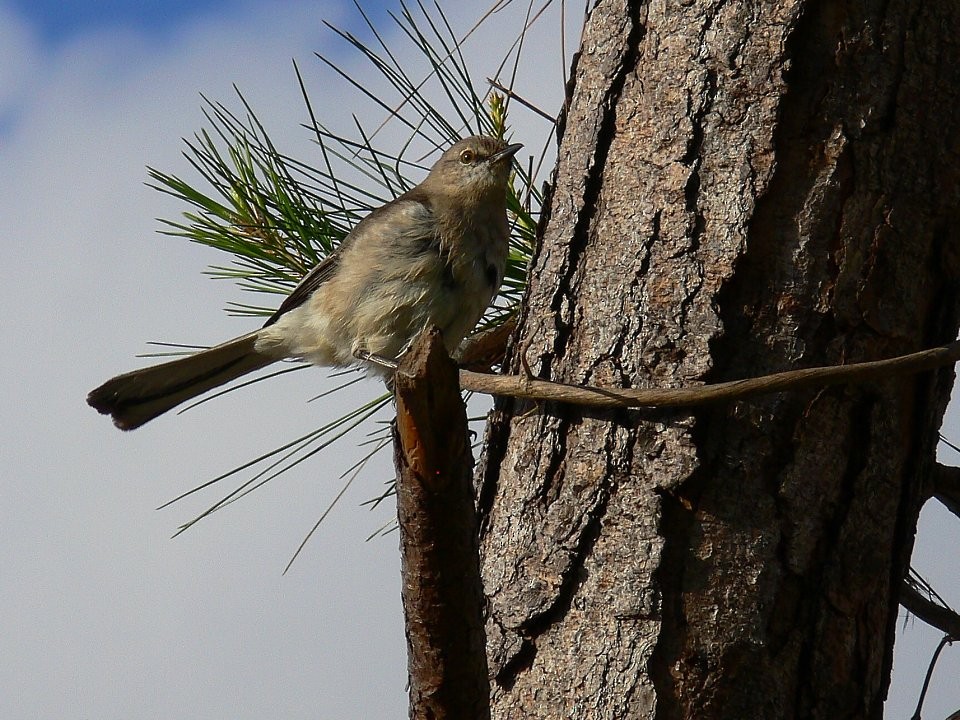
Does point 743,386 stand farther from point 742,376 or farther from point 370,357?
point 370,357

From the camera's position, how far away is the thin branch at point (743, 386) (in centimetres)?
230

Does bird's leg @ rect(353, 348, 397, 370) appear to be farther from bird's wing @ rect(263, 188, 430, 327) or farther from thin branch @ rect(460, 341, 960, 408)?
thin branch @ rect(460, 341, 960, 408)

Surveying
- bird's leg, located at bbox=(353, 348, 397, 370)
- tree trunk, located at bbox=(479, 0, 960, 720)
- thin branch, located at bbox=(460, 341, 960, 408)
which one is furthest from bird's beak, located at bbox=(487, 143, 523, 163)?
thin branch, located at bbox=(460, 341, 960, 408)

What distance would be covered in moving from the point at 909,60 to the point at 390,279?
2.07 meters

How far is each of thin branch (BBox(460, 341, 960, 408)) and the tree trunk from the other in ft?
0.22

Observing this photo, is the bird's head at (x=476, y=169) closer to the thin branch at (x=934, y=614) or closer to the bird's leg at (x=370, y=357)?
the bird's leg at (x=370, y=357)

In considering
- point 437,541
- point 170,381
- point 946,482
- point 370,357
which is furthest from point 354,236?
point 437,541

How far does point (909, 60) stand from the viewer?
2525 mm

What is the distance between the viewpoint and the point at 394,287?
4055mm

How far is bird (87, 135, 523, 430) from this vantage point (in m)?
3.95

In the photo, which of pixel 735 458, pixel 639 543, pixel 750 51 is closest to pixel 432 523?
pixel 639 543

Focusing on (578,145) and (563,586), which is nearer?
(563,586)

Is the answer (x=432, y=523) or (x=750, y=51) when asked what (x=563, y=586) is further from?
(x=750, y=51)

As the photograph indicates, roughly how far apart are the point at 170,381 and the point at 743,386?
2.96 meters
